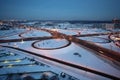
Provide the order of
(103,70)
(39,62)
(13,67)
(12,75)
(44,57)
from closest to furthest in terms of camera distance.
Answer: (12,75)
(103,70)
(13,67)
(39,62)
(44,57)

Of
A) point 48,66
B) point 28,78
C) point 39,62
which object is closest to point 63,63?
point 48,66

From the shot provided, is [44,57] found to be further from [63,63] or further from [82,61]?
[82,61]

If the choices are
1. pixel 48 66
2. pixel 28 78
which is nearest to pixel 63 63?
pixel 48 66

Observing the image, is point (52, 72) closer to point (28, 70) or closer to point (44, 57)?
point (28, 70)

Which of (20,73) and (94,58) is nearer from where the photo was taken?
(20,73)

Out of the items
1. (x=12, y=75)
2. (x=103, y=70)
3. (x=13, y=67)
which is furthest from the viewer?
(x=13, y=67)

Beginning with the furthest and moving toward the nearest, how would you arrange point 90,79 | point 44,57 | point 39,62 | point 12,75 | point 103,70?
point 44,57 < point 39,62 < point 103,70 < point 12,75 < point 90,79

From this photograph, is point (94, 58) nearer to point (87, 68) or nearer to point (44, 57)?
point (87, 68)

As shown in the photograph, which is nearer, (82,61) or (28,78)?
(28,78)

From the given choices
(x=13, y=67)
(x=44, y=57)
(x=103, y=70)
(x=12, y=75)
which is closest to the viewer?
(x=12, y=75)
